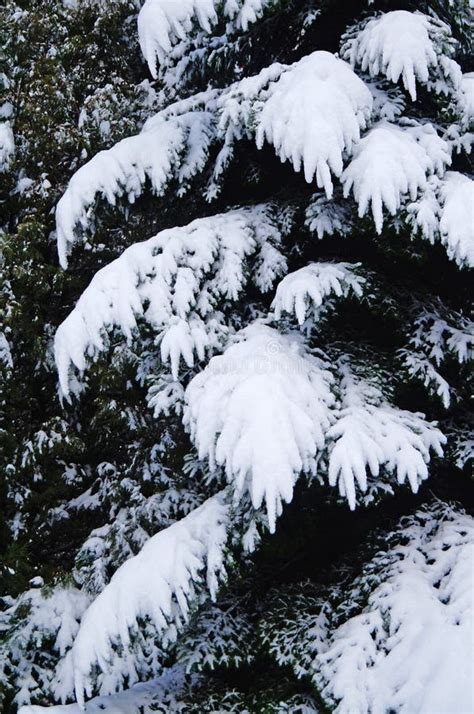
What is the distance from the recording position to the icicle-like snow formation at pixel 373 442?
2650 mm

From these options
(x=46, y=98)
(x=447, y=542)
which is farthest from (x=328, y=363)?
(x=46, y=98)

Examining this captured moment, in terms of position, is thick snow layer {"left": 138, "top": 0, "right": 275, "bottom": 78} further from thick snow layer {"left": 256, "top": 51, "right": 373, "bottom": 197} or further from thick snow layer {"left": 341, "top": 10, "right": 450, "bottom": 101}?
thick snow layer {"left": 341, "top": 10, "right": 450, "bottom": 101}

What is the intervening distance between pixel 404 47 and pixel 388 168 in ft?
2.30

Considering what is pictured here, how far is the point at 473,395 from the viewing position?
3754 millimetres

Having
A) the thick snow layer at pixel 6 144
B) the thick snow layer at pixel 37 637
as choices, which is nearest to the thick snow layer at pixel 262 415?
the thick snow layer at pixel 37 637

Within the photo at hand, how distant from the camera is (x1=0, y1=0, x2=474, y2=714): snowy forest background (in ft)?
9.11

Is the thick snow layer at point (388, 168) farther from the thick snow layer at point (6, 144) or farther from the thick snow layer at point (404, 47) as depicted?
the thick snow layer at point (6, 144)

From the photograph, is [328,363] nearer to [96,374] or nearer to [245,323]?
[245,323]

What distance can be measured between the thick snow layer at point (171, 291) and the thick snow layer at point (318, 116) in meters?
0.66

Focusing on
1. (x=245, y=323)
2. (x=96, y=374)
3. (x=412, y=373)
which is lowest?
(x=412, y=373)

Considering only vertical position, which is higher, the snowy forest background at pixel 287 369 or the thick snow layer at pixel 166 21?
the thick snow layer at pixel 166 21

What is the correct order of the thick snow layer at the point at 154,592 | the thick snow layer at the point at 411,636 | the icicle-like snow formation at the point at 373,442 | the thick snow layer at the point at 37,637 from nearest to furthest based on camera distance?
1. the thick snow layer at the point at 411,636
2. the icicle-like snow formation at the point at 373,442
3. the thick snow layer at the point at 154,592
4. the thick snow layer at the point at 37,637

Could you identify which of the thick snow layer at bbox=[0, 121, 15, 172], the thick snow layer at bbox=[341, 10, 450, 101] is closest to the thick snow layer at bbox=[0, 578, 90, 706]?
the thick snow layer at bbox=[341, 10, 450, 101]

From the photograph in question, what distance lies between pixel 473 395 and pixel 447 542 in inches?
39.3
